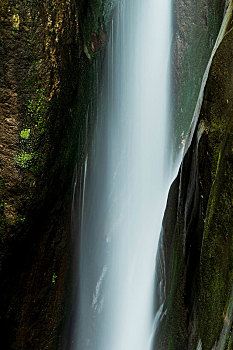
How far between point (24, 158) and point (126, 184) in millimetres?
3496

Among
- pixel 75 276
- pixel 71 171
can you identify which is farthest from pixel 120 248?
pixel 71 171

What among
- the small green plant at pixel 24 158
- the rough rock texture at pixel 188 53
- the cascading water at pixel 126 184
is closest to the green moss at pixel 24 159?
the small green plant at pixel 24 158

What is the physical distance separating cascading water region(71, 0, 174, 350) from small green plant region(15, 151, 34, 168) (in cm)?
223

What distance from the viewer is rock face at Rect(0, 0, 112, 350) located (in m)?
4.42

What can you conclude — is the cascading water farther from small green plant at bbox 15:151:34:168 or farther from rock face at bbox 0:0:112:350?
small green plant at bbox 15:151:34:168

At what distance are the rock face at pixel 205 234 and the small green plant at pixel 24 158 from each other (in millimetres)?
1930

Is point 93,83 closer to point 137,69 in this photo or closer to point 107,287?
point 137,69

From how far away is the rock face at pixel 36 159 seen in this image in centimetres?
442

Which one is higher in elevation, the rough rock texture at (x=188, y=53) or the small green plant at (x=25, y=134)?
the rough rock texture at (x=188, y=53)

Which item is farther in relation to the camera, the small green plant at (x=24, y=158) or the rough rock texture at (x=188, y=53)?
the rough rock texture at (x=188, y=53)

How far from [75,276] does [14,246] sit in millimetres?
2139

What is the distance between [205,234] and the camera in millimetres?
3883

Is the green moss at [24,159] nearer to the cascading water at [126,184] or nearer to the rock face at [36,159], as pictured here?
the rock face at [36,159]

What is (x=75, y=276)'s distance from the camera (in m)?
6.49
